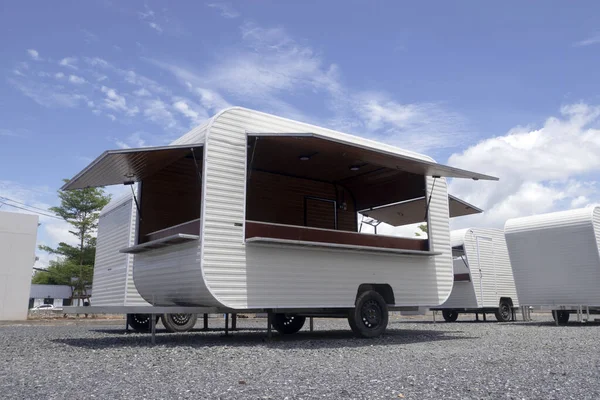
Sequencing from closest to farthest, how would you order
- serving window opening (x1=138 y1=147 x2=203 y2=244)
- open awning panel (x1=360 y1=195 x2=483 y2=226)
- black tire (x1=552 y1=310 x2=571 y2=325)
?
serving window opening (x1=138 y1=147 x2=203 y2=244) < open awning panel (x1=360 y1=195 x2=483 y2=226) < black tire (x1=552 y1=310 x2=571 y2=325)

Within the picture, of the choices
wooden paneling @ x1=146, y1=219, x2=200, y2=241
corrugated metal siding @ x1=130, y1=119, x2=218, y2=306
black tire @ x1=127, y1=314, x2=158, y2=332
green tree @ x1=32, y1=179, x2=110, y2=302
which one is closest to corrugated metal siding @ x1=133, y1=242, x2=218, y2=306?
corrugated metal siding @ x1=130, y1=119, x2=218, y2=306

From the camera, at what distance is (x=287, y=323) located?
42.4 ft

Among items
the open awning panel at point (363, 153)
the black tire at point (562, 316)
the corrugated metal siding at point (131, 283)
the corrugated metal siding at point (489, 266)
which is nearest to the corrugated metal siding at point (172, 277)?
the open awning panel at point (363, 153)

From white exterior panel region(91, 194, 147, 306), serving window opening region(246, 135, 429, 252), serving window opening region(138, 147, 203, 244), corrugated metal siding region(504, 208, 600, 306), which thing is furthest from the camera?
corrugated metal siding region(504, 208, 600, 306)

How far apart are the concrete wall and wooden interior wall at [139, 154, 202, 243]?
16.6 metres

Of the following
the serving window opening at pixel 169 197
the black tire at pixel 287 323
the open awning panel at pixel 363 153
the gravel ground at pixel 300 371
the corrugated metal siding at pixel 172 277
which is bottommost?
the gravel ground at pixel 300 371

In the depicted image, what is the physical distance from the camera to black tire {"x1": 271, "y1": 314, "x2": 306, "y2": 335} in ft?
41.9

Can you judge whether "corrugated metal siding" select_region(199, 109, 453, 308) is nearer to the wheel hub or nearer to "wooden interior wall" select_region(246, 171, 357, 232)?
"wooden interior wall" select_region(246, 171, 357, 232)

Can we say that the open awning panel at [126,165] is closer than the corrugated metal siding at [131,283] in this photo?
Yes

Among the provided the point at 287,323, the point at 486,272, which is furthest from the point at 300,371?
the point at 486,272

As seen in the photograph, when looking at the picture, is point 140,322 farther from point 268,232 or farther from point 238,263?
point 268,232

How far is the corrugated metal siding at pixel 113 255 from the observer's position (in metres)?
13.4

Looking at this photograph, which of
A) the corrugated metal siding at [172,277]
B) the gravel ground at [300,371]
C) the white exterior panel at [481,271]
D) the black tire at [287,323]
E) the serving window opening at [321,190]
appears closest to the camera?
the gravel ground at [300,371]

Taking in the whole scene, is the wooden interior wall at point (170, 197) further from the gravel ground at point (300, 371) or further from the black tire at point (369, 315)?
the black tire at point (369, 315)
